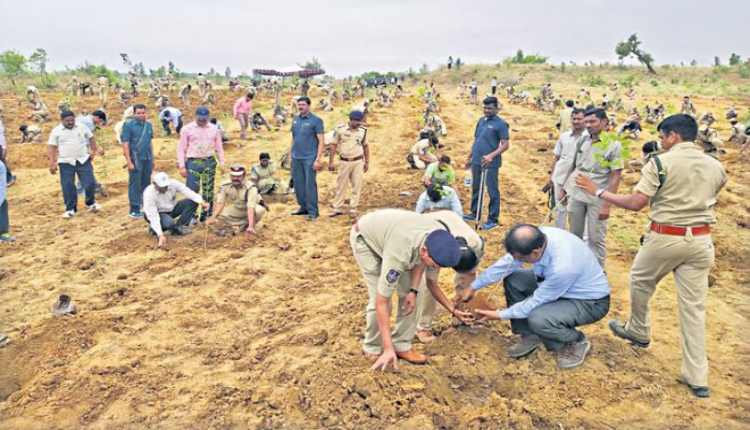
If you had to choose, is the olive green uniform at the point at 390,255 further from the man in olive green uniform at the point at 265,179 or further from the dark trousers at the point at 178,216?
the man in olive green uniform at the point at 265,179

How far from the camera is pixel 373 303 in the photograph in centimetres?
333

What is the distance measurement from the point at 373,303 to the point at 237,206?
12.1 feet

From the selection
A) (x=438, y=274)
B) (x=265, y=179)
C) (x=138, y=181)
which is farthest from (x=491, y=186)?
(x=138, y=181)

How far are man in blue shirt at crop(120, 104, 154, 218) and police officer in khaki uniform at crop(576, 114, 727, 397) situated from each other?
242 inches

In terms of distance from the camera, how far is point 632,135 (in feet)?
43.6

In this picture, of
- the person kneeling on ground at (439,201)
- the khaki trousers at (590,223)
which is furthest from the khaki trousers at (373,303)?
the khaki trousers at (590,223)

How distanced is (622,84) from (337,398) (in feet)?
106

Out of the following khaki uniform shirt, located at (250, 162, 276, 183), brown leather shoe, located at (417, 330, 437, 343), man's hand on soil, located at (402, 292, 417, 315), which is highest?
khaki uniform shirt, located at (250, 162, 276, 183)

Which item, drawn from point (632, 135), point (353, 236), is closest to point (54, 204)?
point (353, 236)

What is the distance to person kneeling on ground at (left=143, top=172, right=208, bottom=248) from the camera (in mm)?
6074

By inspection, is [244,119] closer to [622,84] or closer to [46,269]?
[46,269]

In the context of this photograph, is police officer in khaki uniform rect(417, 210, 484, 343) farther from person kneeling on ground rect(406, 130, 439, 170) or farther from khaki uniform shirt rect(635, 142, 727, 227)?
person kneeling on ground rect(406, 130, 439, 170)

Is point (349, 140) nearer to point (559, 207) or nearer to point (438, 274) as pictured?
point (559, 207)

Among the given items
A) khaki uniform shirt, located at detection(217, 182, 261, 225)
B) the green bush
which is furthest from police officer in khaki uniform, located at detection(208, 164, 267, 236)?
the green bush
